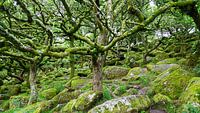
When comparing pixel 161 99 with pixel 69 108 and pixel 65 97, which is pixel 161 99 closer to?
pixel 69 108

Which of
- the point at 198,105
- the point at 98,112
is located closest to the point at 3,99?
the point at 98,112

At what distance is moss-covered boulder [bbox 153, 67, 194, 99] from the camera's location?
13844 millimetres

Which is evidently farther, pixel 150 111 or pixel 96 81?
pixel 96 81

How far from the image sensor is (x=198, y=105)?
1070 centimetres

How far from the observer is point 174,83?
46.6ft

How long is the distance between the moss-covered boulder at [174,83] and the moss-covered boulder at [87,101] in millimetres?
3005

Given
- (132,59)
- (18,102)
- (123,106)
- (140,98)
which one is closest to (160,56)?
(132,59)

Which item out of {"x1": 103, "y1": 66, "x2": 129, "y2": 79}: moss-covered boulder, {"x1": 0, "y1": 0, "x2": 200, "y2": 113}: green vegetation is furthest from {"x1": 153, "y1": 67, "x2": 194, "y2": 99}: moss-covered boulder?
{"x1": 103, "y1": 66, "x2": 129, "y2": 79}: moss-covered boulder

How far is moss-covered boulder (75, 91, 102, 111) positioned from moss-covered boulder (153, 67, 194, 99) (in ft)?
9.86

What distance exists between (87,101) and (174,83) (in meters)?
4.42

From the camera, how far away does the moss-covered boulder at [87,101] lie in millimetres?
14148

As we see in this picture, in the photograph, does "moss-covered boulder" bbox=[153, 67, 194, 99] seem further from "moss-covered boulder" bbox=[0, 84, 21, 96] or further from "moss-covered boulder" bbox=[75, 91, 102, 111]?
"moss-covered boulder" bbox=[0, 84, 21, 96]

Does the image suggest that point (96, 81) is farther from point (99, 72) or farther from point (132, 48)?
point (132, 48)

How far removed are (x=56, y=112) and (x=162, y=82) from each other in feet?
19.5
